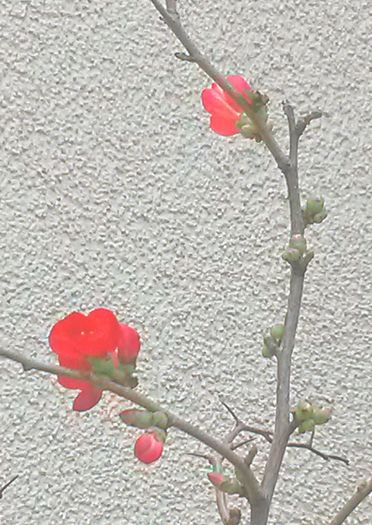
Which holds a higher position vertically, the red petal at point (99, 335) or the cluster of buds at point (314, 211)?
the cluster of buds at point (314, 211)

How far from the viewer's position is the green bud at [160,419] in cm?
28

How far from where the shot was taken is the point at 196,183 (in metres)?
0.85

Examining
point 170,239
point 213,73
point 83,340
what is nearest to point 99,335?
point 83,340

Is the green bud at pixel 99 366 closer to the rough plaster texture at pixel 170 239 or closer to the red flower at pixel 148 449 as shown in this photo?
the red flower at pixel 148 449

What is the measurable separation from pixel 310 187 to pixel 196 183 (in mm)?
121

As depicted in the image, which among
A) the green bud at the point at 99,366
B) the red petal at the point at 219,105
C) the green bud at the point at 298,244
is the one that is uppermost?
the red petal at the point at 219,105

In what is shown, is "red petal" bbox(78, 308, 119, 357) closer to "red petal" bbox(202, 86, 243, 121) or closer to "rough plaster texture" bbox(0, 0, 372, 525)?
"red petal" bbox(202, 86, 243, 121)

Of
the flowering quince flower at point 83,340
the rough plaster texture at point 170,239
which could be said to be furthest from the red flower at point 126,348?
the rough plaster texture at point 170,239

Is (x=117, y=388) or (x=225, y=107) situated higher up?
(x=225, y=107)

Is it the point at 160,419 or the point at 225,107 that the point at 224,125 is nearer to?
the point at 225,107

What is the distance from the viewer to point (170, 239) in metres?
0.84

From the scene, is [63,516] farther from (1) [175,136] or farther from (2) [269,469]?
(2) [269,469]

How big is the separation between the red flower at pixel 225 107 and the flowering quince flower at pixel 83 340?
12cm

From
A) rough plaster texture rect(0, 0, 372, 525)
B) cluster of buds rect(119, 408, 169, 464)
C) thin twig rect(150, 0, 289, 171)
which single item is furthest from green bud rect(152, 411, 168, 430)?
rough plaster texture rect(0, 0, 372, 525)
